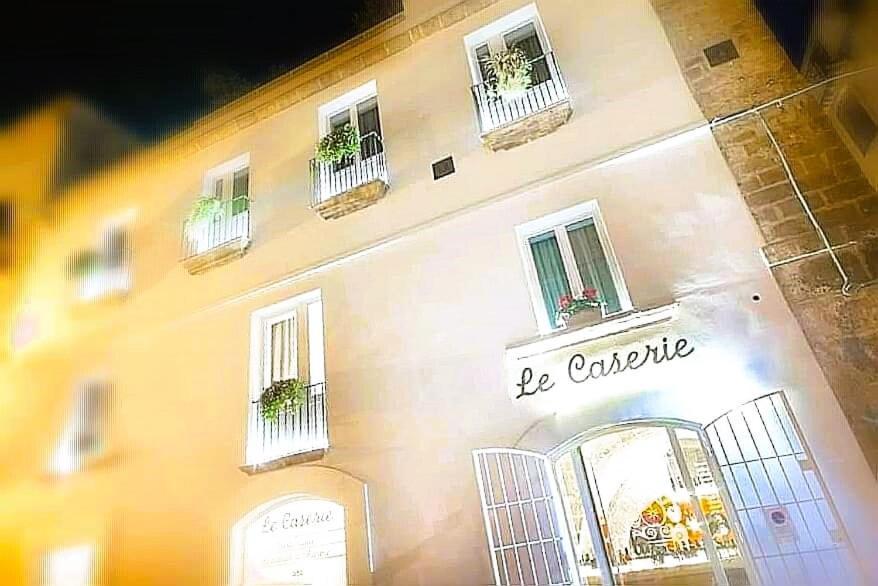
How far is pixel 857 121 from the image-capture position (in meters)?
4.14

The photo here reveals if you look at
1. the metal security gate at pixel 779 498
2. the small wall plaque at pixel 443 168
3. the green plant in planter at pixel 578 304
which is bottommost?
the metal security gate at pixel 779 498

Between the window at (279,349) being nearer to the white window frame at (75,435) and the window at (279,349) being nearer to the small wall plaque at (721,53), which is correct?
the white window frame at (75,435)

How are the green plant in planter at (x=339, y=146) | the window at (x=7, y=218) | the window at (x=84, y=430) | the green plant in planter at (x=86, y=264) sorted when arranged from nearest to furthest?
the green plant in planter at (x=339, y=146) → the window at (x=84, y=430) → the green plant in planter at (x=86, y=264) → the window at (x=7, y=218)

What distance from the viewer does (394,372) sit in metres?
5.12

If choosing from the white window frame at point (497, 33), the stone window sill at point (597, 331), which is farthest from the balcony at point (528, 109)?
the stone window sill at point (597, 331)

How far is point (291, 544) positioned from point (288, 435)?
1.02 m

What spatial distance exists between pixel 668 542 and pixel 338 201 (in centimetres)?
470

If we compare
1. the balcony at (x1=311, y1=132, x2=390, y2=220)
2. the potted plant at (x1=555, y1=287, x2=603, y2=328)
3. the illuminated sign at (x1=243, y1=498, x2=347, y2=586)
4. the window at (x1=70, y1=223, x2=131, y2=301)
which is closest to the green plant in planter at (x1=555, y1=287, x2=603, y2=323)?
the potted plant at (x1=555, y1=287, x2=603, y2=328)

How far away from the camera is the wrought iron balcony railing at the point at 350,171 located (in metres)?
6.21

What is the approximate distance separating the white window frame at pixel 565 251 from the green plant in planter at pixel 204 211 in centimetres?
412

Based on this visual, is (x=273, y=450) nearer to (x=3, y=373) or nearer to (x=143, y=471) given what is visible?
(x=143, y=471)

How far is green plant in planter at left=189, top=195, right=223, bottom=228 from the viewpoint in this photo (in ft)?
22.7

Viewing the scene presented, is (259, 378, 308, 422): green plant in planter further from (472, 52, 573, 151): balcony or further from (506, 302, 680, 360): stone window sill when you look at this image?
(472, 52, 573, 151): balcony

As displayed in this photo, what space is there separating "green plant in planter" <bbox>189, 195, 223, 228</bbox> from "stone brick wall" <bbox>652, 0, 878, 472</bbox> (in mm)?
5616
